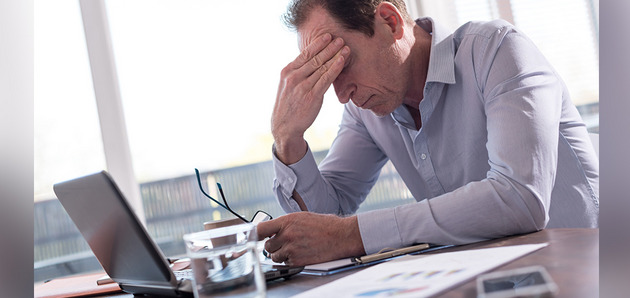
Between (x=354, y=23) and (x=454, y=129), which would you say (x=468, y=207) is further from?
(x=354, y=23)

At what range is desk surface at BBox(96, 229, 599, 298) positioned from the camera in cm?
60

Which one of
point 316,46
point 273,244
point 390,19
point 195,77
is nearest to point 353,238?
point 273,244

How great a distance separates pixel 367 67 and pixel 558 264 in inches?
36.7

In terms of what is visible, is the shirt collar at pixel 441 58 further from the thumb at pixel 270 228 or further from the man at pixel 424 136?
the thumb at pixel 270 228

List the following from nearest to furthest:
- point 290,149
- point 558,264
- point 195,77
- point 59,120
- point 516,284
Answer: point 516,284 → point 558,264 → point 290,149 → point 59,120 → point 195,77

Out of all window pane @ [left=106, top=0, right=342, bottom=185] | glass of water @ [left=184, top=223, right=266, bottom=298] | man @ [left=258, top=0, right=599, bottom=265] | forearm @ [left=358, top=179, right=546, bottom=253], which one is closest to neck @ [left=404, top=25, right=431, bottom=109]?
man @ [left=258, top=0, right=599, bottom=265]

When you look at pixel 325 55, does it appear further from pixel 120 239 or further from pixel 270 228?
pixel 120 239

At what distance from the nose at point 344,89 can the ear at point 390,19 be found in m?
0.17

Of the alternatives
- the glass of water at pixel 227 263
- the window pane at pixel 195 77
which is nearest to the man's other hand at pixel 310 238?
the glass of water at pixel 227 263

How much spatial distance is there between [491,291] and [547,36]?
261 cm

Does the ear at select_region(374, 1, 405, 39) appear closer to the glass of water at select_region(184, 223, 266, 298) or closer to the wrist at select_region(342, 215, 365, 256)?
the wrist at select_region(342, 215, 365, 256)

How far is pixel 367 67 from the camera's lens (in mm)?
1549

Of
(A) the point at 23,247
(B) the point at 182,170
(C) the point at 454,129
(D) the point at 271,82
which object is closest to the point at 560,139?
(C) the point at 454,129

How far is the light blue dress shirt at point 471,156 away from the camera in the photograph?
1.06 meters
